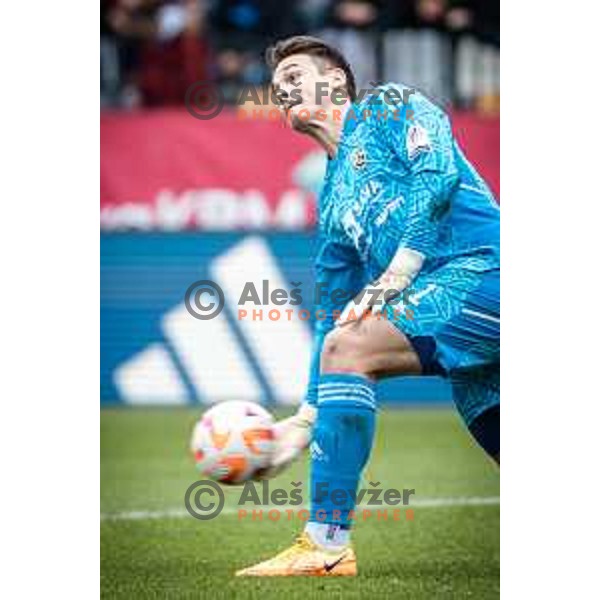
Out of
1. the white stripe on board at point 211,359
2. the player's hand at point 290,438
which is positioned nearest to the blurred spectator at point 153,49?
the white stripe on board at point 211,359

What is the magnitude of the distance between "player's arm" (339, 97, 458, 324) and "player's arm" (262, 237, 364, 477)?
188 millimetres

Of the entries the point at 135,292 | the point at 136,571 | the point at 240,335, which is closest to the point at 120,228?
the point at 135,292

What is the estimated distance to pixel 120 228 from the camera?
9070 millimetres

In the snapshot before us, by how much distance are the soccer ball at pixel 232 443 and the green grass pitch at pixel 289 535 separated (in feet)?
0.80

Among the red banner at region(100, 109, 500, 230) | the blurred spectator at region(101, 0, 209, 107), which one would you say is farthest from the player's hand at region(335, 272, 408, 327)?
the red banner at region(100, 109, 500, 230)

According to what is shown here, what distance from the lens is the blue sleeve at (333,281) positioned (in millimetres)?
4668

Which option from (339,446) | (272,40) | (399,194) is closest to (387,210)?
(399,194)

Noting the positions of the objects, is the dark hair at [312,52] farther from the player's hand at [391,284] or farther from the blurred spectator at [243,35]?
the blurred spectator at [243,35]

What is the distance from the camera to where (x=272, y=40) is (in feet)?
24.8

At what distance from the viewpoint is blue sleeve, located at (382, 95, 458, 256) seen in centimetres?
440

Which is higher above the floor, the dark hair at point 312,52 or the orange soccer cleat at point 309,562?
the dark hair at point 312,52

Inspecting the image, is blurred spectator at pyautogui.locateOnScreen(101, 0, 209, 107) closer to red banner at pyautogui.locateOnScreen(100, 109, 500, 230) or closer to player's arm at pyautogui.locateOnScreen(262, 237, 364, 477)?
red banner at pyautogui.locateOnScreen(100, 109, 500, 230)
